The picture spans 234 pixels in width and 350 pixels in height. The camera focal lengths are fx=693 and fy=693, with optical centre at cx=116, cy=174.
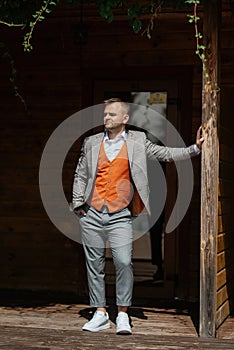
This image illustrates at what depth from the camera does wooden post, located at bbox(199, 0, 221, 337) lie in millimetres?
4891

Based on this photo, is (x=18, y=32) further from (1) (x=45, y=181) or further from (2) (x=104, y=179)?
(2) (x=104, y=179)

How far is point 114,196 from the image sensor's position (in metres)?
5.17

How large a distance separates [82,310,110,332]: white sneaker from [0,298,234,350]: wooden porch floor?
0.07 m

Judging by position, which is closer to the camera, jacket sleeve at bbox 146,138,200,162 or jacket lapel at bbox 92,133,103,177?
jacket sleeve at bbox 146,138,200,162

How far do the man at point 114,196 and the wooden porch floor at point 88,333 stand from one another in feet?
0.72

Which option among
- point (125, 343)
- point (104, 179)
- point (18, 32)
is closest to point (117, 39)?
point (18, 32)

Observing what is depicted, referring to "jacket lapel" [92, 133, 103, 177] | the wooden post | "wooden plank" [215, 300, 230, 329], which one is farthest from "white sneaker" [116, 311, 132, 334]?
"jacket lapel" [92, 133, 103, 177]

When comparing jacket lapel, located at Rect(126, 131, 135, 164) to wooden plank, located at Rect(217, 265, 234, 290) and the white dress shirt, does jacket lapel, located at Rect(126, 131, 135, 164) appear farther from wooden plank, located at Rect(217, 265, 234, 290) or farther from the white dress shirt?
wooden plank, located at Rect(217, 265, 234, 290)

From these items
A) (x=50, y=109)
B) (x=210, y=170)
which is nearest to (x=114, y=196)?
(x=210, y=170)

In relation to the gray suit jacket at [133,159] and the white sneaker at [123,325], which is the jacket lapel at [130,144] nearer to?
the gray suit jacket at [133,159]

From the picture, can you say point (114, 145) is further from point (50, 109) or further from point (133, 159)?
point (50, 109)

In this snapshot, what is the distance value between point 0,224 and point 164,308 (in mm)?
1895

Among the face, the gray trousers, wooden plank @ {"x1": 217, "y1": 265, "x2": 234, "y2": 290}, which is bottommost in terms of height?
wooden plank @ {"x1": 217, "y1": 265, "x2": 234, "y2": 290}

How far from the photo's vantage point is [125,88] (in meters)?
6.69
